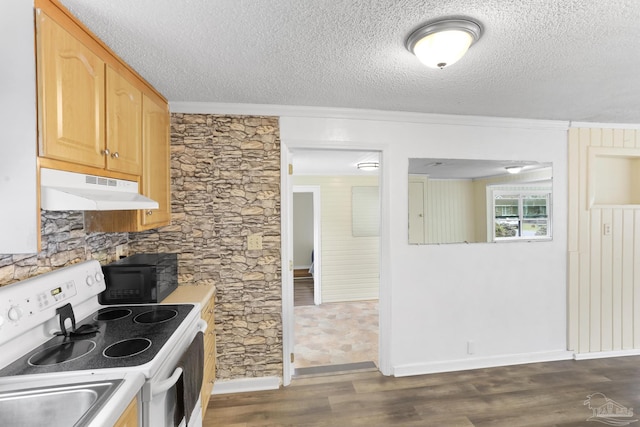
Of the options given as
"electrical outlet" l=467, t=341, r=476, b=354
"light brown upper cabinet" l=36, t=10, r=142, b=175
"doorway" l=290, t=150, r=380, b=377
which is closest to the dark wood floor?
"electrical outlet" l=467, t=341, r=476, b=354

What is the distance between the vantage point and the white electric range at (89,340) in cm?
118

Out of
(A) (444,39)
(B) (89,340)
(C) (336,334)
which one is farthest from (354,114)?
(C) (336,334)

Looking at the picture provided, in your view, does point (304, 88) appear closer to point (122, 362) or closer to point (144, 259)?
Answer: point (144, 259)

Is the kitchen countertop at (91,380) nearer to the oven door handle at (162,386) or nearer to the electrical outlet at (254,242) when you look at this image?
the oven door handle at (162,386)

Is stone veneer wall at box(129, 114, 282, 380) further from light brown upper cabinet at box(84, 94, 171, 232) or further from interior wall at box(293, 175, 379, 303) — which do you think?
interior wall at box(293, 175, 379, 303)

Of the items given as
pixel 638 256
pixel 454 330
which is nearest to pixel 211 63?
pixel 454 330

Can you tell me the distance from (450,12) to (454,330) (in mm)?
2582

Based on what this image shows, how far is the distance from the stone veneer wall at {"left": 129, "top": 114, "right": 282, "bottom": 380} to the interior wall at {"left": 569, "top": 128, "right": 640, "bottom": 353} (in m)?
2.91

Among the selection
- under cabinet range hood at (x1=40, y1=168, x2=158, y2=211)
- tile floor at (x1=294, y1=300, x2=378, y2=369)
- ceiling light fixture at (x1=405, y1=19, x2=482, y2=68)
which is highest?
ceiling light fixture at (x1=405, y1=19, x2=482, y2=68)

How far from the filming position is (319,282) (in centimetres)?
520

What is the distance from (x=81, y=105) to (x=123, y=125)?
13.8 inches

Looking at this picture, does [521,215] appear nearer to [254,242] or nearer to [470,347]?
[470,347]

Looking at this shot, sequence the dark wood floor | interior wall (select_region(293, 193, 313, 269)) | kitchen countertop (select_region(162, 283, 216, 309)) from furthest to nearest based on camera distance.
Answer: interior wall (select_region(293, 193, 313, 269)), the dark wood floor, kitchen countertop (select_region(162, 283, 216, 309))

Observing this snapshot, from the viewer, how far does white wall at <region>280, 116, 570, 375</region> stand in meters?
2.70
